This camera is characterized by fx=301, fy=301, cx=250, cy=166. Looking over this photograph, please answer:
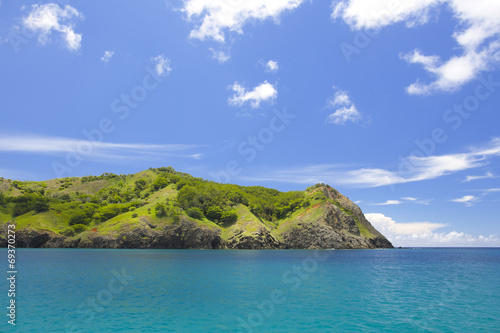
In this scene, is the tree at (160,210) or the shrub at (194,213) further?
the shrub at (194,213)


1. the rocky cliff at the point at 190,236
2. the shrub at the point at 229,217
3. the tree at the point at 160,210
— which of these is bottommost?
the rocky cliff at the point at 190,236

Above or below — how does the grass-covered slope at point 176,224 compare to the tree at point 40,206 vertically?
below

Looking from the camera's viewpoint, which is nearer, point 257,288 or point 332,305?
point 332,305

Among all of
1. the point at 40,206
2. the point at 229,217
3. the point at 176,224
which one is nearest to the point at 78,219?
the point at 40,206

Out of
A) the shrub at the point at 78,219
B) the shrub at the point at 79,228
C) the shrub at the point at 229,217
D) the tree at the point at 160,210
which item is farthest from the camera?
the shrub at the point at 229,217

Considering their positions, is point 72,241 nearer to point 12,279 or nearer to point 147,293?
point 12,279

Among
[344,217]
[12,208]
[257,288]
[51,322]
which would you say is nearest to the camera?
[51,322]

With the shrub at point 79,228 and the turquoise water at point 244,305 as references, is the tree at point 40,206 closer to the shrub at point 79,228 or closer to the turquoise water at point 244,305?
the shrub at point 79,228

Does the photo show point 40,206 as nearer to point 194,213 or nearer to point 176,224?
point 176,224

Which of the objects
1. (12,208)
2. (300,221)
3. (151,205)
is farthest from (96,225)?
(300,221)

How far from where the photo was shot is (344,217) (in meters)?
198

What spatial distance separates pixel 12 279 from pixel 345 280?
4983 centimetres

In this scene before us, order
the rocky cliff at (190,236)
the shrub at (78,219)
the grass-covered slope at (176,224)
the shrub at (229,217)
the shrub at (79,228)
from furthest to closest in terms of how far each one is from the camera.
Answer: the shrub at (229,217) < the shrub at (78,219) < the shrub at (79,228) < the grass-covered slope at (176,224) < the rocky cliff at (190,236)

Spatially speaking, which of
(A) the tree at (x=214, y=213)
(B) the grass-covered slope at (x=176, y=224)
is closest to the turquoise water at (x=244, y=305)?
(B) the grass-covered slope at (x=176, y=224)
